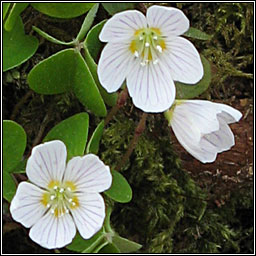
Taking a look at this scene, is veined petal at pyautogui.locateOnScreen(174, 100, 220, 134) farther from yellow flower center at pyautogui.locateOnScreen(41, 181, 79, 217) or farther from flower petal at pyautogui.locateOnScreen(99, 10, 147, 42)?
yellow flower center at pyautogui.locateOnScreen(41, 181, 79, 217)

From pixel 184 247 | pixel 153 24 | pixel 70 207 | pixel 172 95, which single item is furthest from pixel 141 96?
pixel 184 247

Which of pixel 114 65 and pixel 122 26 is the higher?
pixel 122 26

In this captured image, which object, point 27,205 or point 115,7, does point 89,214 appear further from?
point 115,7

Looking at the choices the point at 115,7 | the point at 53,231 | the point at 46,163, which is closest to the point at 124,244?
the point at 53,231

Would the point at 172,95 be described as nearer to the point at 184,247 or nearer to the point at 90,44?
the point at 90,44

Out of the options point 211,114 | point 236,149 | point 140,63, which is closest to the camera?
point 211,114
